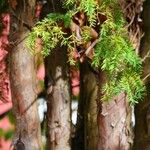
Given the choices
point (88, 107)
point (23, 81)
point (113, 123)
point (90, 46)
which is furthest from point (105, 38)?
point (88, 107)

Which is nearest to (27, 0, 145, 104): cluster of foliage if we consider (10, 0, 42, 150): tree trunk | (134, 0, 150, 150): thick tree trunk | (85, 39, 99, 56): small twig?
(85, 39, 99, 56): small twig

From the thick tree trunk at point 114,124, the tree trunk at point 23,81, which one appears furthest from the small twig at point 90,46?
the tree trunk at point 23,81

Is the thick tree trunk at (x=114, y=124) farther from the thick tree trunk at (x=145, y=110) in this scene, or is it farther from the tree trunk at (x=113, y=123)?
the thick tree trunk at (x=145, y=110)

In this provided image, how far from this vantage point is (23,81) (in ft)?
4.76

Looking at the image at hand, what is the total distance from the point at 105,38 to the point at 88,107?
23.1 inches

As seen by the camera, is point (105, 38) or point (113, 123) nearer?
point (105, 38)

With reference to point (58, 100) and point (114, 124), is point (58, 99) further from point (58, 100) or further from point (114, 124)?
point (114, 124)

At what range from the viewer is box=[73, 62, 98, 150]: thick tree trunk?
1633mm

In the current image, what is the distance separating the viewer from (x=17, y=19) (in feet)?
4.70

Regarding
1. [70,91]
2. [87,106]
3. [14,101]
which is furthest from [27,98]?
[87,106]

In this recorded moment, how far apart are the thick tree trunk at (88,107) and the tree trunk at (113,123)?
309 millimetres

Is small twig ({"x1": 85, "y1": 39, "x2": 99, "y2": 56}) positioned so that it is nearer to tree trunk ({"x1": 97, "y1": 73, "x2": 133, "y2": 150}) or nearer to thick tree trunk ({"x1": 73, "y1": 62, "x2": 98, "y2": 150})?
tree trunk ({"x1": 97, "y1": 73, "x2": 133, "y2": 150})

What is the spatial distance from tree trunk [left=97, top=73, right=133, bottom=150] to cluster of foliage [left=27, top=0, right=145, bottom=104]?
103mm

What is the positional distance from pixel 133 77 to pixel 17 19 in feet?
1.55
